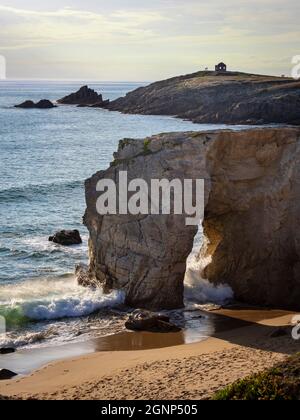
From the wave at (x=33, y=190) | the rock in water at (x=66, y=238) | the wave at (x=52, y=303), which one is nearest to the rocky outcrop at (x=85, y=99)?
the wave at (x=33, y=190)

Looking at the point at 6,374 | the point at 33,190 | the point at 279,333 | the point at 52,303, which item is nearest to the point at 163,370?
the point at 6,374

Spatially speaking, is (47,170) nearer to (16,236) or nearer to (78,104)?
(16,236)

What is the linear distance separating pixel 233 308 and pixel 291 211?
404cm

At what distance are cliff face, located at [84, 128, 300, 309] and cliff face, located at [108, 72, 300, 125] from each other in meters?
68.6

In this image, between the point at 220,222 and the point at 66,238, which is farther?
the point at 66,238

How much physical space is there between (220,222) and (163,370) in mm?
9503

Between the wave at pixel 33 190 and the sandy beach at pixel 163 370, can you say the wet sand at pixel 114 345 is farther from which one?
the wave at pixel 33 190

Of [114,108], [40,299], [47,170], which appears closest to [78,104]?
[114,108]

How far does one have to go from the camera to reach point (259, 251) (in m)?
26.8

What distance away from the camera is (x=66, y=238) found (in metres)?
35.6

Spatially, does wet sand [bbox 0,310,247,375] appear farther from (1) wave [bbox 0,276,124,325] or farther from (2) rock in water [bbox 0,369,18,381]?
(1) wave [bbox 0,276,124,325]

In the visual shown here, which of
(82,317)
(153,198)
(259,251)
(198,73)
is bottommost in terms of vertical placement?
(82,317)

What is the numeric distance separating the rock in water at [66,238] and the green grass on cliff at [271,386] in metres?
21.1

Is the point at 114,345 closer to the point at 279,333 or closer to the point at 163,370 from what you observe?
the point at 163,370
